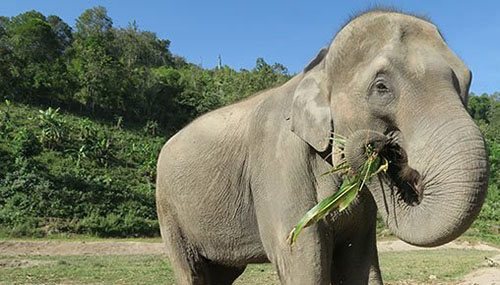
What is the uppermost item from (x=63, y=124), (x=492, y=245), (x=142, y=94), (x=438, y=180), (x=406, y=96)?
(x=142, y=94)

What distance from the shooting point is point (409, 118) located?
6.19 feet

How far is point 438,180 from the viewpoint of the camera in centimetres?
176

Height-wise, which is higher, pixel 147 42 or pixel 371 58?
pixel 147 42

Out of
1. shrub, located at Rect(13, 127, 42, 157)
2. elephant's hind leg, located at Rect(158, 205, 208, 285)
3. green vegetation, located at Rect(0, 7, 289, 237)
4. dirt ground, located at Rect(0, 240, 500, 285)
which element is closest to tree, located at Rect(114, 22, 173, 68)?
green vegetation, located at Rect(0, 7, 289, 237)

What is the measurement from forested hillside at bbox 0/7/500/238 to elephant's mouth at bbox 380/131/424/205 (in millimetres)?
21177

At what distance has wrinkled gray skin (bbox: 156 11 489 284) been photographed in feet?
5.89

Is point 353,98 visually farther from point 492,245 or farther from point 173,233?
point 492,245

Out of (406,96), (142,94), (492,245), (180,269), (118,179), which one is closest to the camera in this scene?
(406,96)

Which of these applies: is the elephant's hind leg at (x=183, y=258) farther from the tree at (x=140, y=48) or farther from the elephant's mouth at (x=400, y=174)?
the tree at (x=140, y=48)

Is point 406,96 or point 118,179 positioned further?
point 118,179

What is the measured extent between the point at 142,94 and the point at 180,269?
4400cm

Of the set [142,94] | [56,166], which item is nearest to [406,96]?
[56,166]

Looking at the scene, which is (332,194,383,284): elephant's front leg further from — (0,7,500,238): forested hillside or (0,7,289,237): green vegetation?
(0,7,289,237): green vegetation

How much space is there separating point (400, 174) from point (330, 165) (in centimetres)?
51
